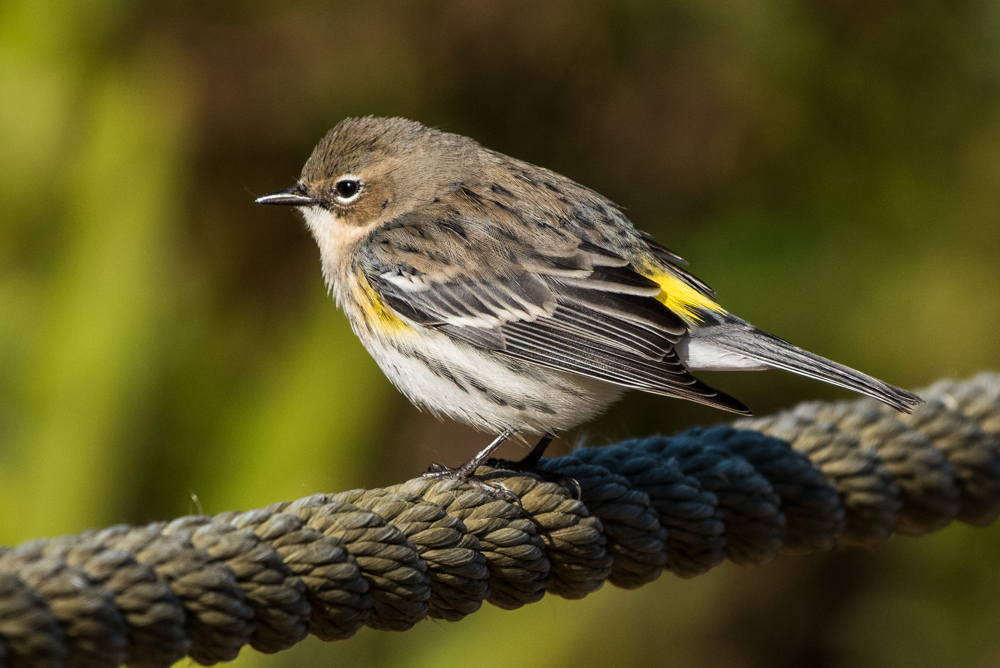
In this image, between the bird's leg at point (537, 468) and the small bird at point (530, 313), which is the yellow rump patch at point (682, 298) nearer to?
the small bird at point (530, 313)

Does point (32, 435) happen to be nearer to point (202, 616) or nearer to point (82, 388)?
point (82, 388)

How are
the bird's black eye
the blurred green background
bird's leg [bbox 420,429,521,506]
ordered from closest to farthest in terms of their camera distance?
bird's leg [bbox 420,429,521,506], the bird's black eye, the blurred green background

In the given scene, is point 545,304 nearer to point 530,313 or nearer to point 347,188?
point 530,313

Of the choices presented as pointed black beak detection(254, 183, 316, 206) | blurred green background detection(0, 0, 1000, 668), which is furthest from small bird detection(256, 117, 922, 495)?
blurred green background detection(0, 0, 1000, 668)

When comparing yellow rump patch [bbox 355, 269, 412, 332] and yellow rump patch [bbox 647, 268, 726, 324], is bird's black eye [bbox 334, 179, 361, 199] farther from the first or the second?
yellow rump patch [bbox 647, 268, 726, 324]

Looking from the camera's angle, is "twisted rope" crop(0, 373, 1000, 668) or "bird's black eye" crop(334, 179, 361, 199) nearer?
"twisted rope" crop(0, 373, 1000, 668)

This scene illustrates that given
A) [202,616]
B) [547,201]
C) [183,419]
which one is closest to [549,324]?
[547,201]

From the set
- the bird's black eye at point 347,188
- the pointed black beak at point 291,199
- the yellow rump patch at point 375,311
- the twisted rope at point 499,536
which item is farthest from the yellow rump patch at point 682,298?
the pointed black beak at point 291,199

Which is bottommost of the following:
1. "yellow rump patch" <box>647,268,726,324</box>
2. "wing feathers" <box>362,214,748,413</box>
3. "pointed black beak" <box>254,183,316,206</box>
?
"wing feathers" <box>362,214,748,413</box>
